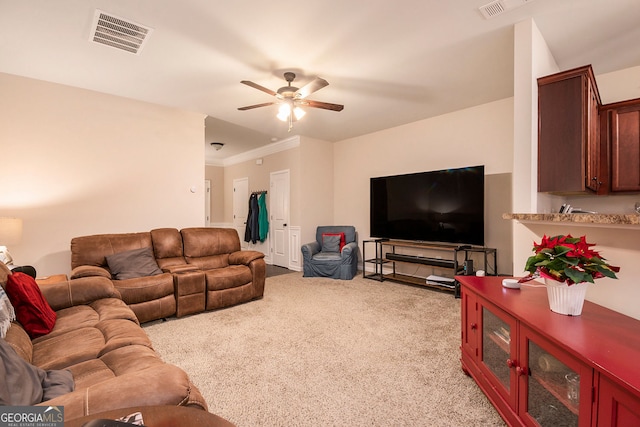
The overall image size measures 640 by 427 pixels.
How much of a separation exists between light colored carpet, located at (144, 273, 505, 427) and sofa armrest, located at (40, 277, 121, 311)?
2.06 ft

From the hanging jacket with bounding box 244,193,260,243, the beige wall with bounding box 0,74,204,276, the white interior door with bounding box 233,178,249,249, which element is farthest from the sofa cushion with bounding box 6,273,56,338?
the white interior door with bounding box 233,178,249,249

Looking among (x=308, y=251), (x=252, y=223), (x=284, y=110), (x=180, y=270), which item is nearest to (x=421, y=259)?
(x=308, y=251)

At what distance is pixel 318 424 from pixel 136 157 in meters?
3.77

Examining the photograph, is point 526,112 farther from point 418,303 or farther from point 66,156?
point 66,156

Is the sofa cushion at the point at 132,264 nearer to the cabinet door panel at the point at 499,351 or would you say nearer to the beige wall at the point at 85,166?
the beige wall at the point at 85,166

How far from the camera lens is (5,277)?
1.83 meters

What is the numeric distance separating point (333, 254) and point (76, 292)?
3.61m

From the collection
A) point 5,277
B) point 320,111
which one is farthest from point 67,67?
point 320,111

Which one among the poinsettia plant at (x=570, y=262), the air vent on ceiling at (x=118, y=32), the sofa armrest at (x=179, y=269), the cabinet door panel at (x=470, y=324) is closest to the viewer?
the poinsettia plant at (x=570, y=262)

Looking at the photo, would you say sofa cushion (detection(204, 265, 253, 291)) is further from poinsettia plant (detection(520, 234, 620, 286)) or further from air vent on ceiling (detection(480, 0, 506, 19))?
air vent on ceiling (detection(480, 0, 506, 19))

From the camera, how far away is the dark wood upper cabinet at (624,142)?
100 inches

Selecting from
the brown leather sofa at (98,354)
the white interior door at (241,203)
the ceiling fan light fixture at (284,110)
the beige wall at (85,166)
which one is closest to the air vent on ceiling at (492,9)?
the ceiling fan light fixture at (284,110)

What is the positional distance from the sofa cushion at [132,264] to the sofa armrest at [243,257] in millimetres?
890

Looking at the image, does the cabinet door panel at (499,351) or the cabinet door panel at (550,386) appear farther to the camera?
the cabinet door panel at (499,351)
